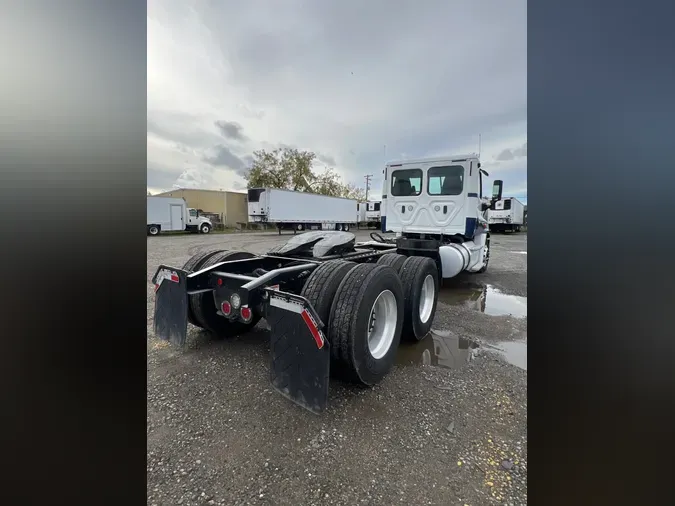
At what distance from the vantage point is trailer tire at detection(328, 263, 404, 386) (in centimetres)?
244

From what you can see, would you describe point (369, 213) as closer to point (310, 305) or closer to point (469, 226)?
point (469, 226)

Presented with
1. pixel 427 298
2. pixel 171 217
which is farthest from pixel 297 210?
pixel 427 298

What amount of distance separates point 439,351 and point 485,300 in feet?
10.1

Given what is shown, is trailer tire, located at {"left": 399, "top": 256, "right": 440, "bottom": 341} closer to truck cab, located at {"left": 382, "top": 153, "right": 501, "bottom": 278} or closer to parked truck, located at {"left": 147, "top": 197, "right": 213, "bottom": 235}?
truck cab, located at {"left": 382, "top": 153, "right": 501, "bottom": 278}

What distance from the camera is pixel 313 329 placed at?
215 centimetres

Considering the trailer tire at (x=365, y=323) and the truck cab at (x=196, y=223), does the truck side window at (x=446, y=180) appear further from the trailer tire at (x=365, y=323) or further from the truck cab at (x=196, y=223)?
the truck cab at (x=196, y=223)

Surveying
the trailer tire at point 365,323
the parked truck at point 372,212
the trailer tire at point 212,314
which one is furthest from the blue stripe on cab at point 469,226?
the parked truck at point 372,212

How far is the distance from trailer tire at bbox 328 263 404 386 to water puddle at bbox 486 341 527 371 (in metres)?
1.41
